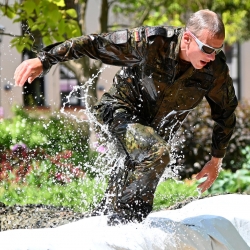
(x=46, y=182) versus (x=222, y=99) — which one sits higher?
(x=222, y=99)

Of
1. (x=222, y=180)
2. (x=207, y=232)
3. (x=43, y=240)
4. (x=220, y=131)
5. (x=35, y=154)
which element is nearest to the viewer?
(x=43, y=240)

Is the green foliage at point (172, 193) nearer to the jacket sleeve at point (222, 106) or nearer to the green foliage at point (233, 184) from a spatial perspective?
the green foliage at point (233, 184)

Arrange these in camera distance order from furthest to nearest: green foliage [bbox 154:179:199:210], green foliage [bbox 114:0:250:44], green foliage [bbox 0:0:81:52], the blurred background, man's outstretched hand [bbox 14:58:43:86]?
green foliage [bbox 114:0:250:44], the blurred background, green foliage [bbox 0:0:81:52], green foliage [bbox 154:179:199:210], man's outstretched hand [bbox 14:58:43:86]

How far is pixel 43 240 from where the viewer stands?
3.33m

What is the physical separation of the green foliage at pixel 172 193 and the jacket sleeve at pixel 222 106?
1.34 metres

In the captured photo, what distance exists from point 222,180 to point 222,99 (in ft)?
8.93

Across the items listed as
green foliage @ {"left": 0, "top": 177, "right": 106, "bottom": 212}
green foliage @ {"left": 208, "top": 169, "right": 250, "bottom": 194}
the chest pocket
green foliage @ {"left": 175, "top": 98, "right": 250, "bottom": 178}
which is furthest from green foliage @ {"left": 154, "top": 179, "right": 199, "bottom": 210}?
the chest pocket

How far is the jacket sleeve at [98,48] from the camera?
377cm

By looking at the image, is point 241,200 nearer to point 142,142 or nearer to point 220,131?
point 220,131

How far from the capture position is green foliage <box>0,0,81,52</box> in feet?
21.0

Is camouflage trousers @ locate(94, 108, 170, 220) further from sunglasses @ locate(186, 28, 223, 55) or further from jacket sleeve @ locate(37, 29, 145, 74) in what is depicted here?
sunglasses @ locate(186, 28, 223, 55)

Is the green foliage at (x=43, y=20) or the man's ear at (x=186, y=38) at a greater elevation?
the man's ear at (x=186, y=38)

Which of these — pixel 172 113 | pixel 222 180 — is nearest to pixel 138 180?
pixel 172 113

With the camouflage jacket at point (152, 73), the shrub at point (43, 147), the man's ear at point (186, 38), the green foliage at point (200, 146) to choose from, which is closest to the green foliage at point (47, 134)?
the shrub at point (43, 147)
